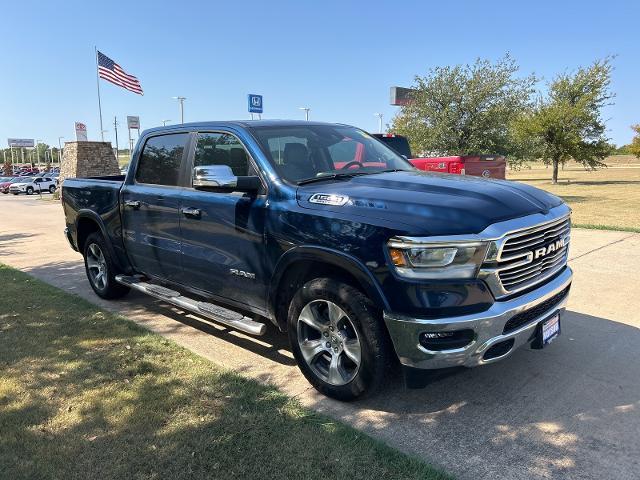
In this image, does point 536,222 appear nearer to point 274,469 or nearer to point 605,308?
point 274,469

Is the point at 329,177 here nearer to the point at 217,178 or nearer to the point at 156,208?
the point at 217,178

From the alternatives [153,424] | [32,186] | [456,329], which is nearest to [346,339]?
[456,329]

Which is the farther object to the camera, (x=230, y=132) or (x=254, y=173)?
(x=230, y=132)

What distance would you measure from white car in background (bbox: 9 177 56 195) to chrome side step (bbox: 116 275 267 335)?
127 feet

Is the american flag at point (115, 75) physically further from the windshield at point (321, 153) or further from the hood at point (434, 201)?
the hood at point (434, 201)

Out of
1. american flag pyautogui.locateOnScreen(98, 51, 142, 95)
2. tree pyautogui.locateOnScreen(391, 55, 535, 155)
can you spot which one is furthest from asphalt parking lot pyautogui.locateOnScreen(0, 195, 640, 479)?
american flag pyautogui.locateOnScreen(98, 51, 142, 95)

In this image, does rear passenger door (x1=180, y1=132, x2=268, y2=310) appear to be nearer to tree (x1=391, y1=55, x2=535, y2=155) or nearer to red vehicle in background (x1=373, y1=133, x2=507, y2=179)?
red vehicle in background (x1=373, y1=133, x2=507, y2=179)

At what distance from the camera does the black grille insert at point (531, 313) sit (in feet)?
10.1

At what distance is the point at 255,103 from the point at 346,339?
60.4 feet

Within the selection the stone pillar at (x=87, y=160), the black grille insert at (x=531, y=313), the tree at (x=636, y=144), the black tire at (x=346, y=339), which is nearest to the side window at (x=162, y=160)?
the black tire at (x=346, y=339)

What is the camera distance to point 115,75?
26.0 metres

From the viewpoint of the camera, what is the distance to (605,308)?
5332mm

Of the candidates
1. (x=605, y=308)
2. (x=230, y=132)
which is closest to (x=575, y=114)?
(x=605, y=308)

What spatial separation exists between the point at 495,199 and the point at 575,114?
91.5 ft
